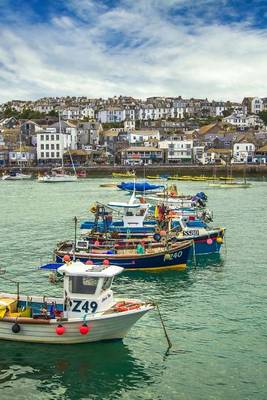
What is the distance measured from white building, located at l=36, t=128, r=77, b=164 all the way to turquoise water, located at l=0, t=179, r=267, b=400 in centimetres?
10519

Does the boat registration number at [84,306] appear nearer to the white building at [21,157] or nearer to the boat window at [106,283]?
the boat window at [106,283]

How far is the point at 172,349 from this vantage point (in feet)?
61.8

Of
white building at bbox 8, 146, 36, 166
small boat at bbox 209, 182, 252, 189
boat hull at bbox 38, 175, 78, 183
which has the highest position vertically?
white building at bbox 8, 146, 36, 166

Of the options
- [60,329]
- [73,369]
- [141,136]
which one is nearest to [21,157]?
[141,136]

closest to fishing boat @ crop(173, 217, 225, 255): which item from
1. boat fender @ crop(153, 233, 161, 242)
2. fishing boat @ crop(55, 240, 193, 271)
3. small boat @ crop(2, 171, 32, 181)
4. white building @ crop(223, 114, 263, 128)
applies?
boat fender @ crop(153, 233, 161, 242)

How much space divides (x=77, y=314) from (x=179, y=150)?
124 metres

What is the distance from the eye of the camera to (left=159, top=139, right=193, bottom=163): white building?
460 ft

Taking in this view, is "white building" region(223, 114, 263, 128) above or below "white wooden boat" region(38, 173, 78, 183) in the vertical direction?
above

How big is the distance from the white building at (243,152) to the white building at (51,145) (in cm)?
3967

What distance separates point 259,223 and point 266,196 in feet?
85.5

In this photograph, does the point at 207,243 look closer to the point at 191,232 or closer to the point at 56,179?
the point at 191,232

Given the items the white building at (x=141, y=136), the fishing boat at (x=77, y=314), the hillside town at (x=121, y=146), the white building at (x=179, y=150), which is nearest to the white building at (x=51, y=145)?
the hillside town at (x=121, y=146)

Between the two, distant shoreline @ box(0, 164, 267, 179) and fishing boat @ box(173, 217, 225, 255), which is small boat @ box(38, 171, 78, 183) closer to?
distant shoreline @ box(0, 164, 267, 179)

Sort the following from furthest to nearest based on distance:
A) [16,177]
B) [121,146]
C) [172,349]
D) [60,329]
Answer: [121,146]
[16,177]
[172,349]
[60,329]
